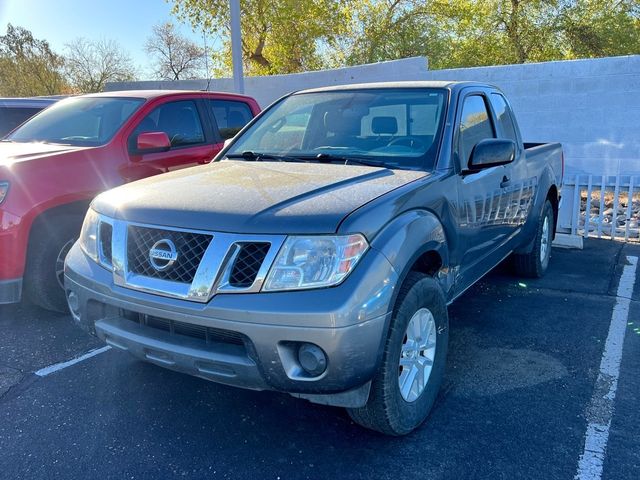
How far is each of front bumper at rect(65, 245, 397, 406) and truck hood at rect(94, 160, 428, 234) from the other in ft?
0.98

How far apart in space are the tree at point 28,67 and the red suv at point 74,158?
25.1 meters

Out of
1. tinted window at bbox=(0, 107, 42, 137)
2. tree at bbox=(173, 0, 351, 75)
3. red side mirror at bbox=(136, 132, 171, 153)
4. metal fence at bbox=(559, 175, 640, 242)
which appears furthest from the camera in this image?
tree at bbox=(173, 0, 351, 75)

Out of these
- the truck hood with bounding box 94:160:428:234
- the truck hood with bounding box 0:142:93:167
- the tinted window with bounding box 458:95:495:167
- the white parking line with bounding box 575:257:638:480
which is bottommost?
the white parking line with bounding box 575:257:638:480

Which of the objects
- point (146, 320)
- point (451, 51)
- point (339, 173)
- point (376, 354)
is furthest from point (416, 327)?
point (451, 51)

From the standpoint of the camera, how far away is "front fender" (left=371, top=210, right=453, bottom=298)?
2.46 meters

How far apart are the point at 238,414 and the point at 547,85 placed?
931cm

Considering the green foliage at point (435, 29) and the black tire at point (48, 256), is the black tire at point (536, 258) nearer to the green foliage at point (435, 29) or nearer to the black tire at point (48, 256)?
the black tire at point (48, 256)

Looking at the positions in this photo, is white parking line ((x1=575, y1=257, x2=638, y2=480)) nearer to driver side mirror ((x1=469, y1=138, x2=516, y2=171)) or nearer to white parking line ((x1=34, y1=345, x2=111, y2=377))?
driver side mirror ((x1=469, y1=138, x2=516, y2=171))

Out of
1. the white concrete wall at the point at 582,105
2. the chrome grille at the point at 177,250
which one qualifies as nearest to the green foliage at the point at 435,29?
the white concrete wall at the point at 582,105

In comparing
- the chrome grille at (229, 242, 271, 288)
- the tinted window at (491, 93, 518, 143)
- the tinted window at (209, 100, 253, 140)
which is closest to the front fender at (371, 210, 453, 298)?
the chrome grille at (229, 242, 271, 288)

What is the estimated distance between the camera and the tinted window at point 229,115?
20.2 feet

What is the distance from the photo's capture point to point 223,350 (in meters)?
2.41

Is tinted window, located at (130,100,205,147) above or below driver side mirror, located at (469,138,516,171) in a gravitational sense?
above

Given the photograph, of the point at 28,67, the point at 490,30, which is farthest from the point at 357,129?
the point at 28,67
